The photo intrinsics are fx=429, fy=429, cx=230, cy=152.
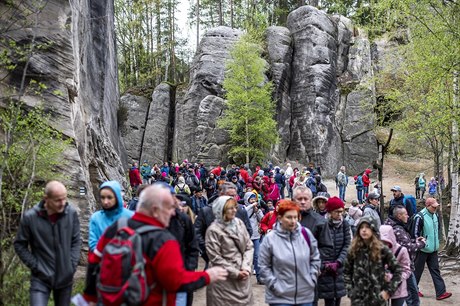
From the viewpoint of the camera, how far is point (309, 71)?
32781mm

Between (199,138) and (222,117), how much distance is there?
2234 millimetres

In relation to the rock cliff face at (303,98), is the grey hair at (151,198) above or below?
below

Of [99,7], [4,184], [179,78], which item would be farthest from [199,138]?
[4,184]

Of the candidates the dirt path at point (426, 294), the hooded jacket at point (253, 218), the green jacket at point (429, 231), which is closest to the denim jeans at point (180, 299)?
the dirt path at point (426, 294)

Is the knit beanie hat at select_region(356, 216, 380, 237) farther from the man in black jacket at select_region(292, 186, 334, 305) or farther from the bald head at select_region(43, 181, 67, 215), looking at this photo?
the bald head at select_region(43, 181, 67, 215)

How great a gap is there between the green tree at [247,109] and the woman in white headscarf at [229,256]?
23.8 meters

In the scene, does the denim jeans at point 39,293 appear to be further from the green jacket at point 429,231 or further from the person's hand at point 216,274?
the green jacket at point 429,231

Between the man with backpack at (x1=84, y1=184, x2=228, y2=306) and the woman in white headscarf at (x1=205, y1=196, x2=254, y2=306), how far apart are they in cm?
187

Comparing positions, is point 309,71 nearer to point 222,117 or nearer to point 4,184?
point 222,117

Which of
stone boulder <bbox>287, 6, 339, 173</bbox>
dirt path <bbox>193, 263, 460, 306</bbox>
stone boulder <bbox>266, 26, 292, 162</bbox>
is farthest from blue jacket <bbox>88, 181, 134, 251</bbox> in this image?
stone boulder <bbox>287, 6, 339, 173</bbox>

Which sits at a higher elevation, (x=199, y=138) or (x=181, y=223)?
(x=199, y=138)

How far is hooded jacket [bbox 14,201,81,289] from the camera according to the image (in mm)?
4391

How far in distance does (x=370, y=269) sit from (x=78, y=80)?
411 inches

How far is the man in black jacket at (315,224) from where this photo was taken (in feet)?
17.9
